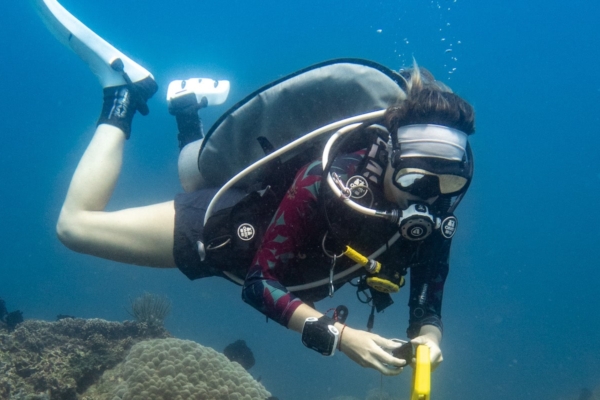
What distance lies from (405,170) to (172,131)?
227 feet

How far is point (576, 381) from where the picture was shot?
45.8 m

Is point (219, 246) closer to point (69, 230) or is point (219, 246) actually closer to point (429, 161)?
point (429, 161)

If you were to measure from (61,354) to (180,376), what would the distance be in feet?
9.83

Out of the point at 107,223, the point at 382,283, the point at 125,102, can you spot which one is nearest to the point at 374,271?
the point at 382,283

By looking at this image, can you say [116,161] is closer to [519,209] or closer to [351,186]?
[351,186]

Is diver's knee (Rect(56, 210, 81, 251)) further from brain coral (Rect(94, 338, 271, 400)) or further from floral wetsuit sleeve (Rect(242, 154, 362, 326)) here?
floral wetsuit sleeve (Rect(242, 154, 362, 326))

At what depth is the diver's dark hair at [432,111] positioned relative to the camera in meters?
2.90

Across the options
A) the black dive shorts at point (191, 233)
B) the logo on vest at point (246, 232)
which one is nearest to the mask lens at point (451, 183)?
the logo on vest at point (246, 232)

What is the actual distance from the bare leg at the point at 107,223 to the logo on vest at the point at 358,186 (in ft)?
6.45

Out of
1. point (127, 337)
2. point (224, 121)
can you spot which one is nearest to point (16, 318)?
point (127, 337)

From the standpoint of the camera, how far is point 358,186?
2865 mm

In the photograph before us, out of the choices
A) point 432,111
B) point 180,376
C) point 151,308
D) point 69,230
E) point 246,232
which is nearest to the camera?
point 432,111

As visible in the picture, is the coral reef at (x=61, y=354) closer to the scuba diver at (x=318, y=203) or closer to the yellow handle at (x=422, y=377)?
the scuba diver at (x=318, y=203)

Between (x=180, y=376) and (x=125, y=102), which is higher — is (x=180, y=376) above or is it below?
below
